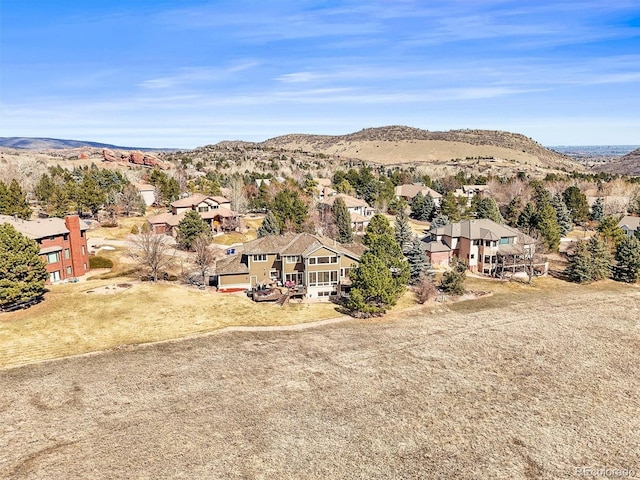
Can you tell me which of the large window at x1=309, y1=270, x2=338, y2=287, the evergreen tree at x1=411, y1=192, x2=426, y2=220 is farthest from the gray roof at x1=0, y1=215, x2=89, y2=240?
the evergreen tree at x1=411, y1=192, x2=426, y2=220

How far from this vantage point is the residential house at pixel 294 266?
50.9 meters

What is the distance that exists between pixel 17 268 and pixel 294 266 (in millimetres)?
28702

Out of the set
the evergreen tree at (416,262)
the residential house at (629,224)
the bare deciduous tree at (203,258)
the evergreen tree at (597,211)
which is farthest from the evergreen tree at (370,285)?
the evergreen tree at (597,211)

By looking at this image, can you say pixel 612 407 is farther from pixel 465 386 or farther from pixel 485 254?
pixel 485 254

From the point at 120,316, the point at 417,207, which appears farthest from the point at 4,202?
the point at 417,207

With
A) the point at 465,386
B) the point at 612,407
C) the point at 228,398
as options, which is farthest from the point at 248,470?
the point at 612,407

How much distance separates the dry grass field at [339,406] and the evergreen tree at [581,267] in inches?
673

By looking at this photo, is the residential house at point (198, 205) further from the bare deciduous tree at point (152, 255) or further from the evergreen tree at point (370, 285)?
the evergreen tree at point (370, 285)

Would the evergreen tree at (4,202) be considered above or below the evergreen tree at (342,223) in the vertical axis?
above

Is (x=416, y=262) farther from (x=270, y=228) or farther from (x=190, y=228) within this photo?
(x=190, y=228)

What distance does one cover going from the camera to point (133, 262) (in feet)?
208

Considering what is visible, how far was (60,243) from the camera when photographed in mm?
54250

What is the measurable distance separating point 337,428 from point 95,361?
21.2 metres

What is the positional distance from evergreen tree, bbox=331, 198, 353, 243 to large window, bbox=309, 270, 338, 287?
24289 mm
